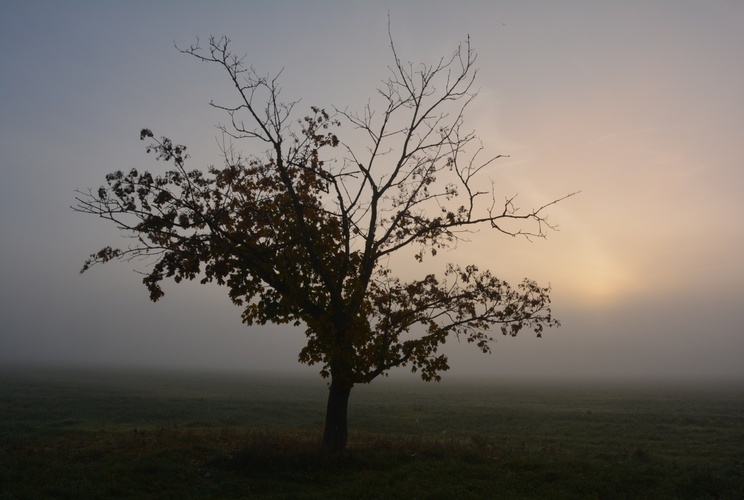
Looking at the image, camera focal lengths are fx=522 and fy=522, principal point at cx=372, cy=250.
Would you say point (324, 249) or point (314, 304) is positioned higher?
point (324, 249)

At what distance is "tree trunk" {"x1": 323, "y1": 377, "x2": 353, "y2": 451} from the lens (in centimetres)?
1619

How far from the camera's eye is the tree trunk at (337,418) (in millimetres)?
16188

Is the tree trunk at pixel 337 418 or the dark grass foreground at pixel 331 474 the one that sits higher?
the tree trunk at pixel 337 418

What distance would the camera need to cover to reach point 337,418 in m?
16.5

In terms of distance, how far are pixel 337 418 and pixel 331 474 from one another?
8.60 feet

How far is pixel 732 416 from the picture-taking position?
40.5 m

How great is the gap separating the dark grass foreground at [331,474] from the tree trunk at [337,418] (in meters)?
0.50

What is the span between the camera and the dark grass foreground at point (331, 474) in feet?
39.5

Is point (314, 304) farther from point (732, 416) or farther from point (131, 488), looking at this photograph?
point (732, 416)

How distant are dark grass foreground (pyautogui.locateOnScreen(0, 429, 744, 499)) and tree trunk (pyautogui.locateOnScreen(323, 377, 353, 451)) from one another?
1.63ft

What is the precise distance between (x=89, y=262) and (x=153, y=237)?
1.93 m

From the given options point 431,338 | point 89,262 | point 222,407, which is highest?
point 89,262

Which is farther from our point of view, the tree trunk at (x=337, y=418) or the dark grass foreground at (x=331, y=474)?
the tree trunk at (x=337, y=418)

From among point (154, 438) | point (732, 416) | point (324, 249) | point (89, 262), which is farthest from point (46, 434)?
point (732, 416)
